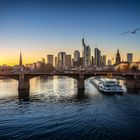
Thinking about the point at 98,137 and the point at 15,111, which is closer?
the point at 98,137

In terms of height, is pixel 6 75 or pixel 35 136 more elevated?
pixel 6 75

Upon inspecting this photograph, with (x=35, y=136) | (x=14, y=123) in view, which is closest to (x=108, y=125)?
(x=35, y=136)

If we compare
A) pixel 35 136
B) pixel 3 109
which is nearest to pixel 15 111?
pixel 3 109

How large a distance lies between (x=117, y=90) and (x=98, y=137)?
51.7 metres

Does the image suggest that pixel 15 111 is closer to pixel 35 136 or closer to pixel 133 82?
pixel 35 136

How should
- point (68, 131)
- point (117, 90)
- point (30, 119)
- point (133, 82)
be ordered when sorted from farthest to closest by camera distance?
point (133, 82) < point (117, 90) < point (30, 119) < point (68, 131)

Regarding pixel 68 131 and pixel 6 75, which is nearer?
pixel 68 131

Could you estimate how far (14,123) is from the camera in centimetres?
4288

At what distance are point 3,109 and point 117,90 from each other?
44.4m

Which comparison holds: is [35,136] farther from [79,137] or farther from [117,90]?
[117,90]

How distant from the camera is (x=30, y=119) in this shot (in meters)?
45.9

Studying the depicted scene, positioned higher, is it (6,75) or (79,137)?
(6,75)

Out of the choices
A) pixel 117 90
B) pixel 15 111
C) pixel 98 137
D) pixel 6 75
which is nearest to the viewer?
pixel 98 137

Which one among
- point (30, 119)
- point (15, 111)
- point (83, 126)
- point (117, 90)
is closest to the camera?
point (83, 126)
